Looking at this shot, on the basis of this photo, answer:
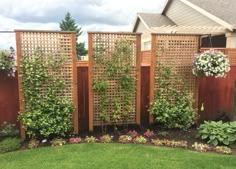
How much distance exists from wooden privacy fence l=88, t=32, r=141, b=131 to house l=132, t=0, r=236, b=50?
3534 mm

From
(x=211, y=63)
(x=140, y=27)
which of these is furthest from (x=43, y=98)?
(x=140, y=27)

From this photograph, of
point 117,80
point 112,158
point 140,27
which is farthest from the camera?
point 140,27

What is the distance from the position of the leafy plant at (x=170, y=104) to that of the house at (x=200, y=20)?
309cm

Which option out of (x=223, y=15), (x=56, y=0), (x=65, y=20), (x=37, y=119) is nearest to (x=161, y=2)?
(x=223, y=15)

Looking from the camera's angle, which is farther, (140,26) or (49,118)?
(140,26)

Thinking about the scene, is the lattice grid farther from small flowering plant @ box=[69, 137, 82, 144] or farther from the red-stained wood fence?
small flowering plant @ box=[69, 137, 82, 144]

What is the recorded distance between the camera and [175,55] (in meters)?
4.99

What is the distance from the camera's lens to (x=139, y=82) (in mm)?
4875

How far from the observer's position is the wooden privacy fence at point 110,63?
4.56 metres

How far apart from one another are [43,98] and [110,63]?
4.55 ft

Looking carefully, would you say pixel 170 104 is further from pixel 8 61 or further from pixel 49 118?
pixel 8 61

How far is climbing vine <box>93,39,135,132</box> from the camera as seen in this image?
15.1ft

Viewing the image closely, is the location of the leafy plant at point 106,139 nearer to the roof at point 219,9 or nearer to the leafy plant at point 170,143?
the leafy plant at point 170,143

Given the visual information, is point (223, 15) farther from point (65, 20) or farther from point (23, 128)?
point (65, 20)
